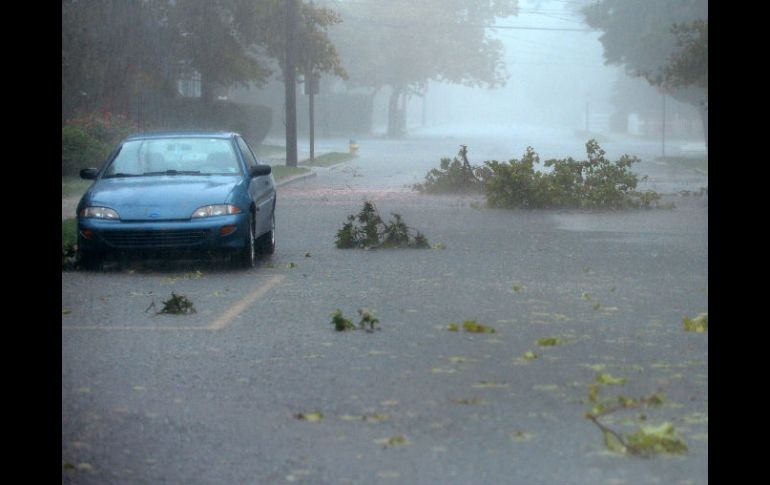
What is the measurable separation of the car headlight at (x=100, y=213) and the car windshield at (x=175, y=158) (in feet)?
3.69

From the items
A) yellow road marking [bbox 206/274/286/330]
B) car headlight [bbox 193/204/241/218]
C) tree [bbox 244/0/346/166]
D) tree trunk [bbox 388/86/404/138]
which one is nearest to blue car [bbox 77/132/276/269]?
car headlight [bbox 193/204/241/218]

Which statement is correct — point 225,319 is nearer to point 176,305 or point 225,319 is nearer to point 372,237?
point 176,305

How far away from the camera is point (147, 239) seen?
546 inches

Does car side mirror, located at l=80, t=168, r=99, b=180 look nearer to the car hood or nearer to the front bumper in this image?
the car hood

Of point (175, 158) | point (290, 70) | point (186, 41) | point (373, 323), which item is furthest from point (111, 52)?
point (373, 323)

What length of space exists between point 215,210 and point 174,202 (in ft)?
1.41

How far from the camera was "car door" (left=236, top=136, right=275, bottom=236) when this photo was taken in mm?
15113

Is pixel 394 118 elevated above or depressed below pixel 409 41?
below

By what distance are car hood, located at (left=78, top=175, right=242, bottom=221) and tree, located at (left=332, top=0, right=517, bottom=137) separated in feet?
239
